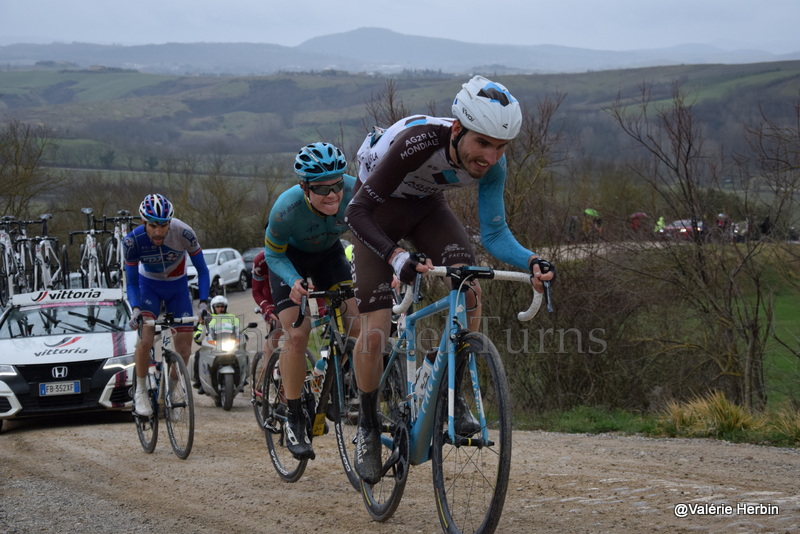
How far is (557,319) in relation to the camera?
59.1 feet

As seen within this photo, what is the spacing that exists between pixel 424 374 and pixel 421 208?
103 cm

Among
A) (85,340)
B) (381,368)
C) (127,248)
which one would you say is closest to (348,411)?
(381,368)

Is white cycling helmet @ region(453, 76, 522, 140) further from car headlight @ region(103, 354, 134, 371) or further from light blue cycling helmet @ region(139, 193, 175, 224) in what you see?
car headlight @ region(103, 354, 134, 371)

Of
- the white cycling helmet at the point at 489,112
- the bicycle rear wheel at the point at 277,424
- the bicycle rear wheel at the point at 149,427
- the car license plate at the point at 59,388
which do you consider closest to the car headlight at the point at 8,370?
the car license plate at the point at 59,388

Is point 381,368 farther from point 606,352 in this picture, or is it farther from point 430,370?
point 606,352

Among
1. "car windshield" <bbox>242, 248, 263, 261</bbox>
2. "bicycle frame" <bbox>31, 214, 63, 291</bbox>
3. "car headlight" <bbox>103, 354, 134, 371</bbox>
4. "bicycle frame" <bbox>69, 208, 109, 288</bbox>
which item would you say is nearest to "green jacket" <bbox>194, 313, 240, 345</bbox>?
"car headlight" <bbox>103, 354, 134, 371</bbox>

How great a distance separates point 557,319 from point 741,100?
117m

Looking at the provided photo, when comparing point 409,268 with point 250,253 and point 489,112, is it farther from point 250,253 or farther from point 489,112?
point 250,253

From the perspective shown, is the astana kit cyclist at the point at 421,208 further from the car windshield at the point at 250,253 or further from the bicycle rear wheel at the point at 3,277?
the car windshield at the point at 250,253

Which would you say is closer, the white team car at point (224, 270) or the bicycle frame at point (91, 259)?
the bicycle frame at point (91, 259)

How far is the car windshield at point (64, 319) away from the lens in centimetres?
1177

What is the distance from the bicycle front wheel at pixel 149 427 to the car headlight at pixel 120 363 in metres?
2.30

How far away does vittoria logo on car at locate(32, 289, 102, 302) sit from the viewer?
39.7ft

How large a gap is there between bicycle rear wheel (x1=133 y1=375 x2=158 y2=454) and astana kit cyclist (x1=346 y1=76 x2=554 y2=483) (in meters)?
3.79
